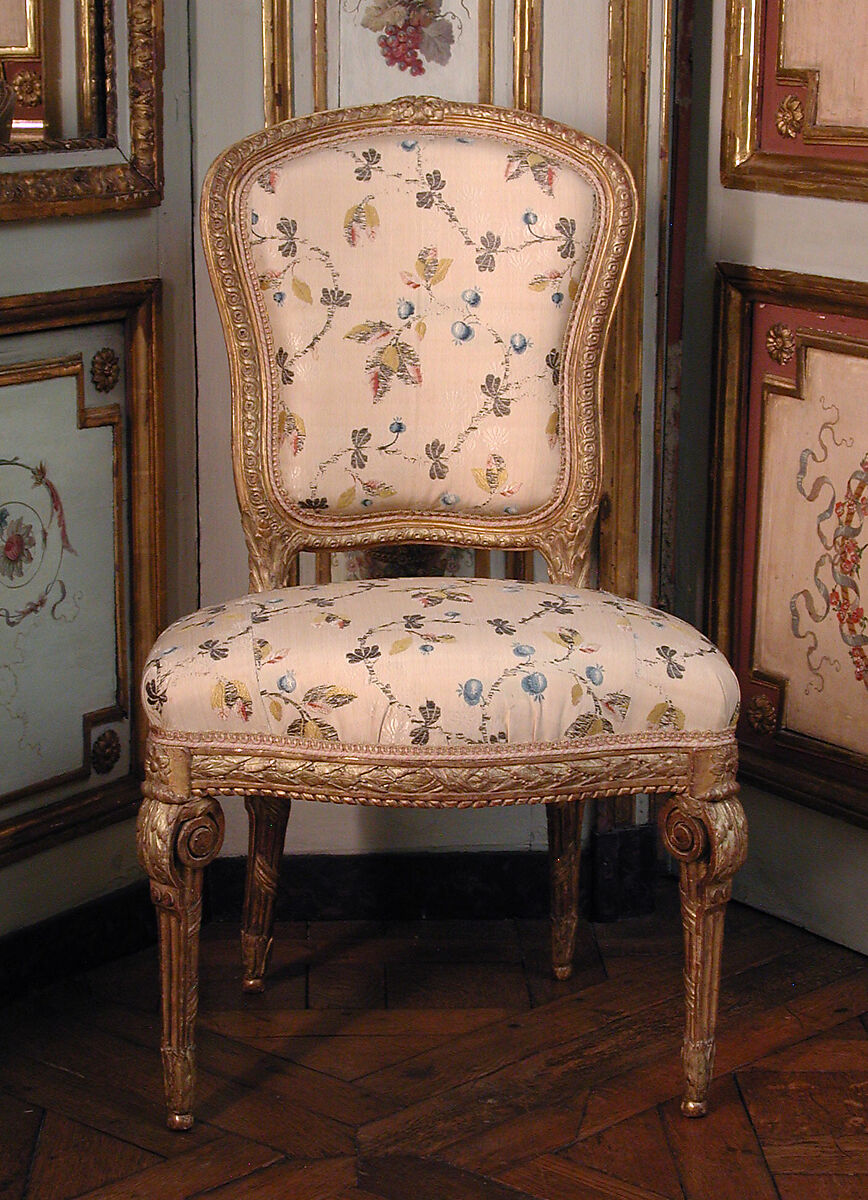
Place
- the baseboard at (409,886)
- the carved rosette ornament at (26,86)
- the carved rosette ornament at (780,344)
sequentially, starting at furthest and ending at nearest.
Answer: the baseboard at (409,886)
the carved rosette ornament at (780,344)
the carved rosette ornament at (26,86)

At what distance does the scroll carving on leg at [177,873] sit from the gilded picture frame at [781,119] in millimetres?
1100

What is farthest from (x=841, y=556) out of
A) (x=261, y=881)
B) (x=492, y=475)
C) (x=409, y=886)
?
(x=261, y=881)

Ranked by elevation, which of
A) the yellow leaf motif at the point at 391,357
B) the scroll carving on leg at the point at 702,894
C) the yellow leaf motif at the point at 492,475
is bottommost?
the scroll carving on leg at the point at 702,894

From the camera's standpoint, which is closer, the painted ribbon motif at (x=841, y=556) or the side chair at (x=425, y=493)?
the side chair at (x=425, y=493)

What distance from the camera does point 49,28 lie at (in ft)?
6.63

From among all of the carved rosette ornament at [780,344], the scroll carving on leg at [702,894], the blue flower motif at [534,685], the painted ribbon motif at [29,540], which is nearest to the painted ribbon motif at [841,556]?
the carved rosette ornament at [780,344]

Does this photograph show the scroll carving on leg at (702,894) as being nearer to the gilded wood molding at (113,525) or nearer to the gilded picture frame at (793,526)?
the gilded picture frame at (793,526)

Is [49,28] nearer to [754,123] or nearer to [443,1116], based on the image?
[754,123]

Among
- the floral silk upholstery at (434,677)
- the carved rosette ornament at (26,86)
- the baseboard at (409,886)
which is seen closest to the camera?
the floral silk upholstery at (434,677)

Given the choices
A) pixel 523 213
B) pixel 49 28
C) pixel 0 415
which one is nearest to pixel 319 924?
pixel 0 415

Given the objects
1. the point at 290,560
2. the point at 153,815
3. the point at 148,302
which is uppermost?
the point at 148,302

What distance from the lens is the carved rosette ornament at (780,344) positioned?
2176mm

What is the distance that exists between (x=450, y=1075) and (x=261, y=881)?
0.35m

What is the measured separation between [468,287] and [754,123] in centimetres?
50
